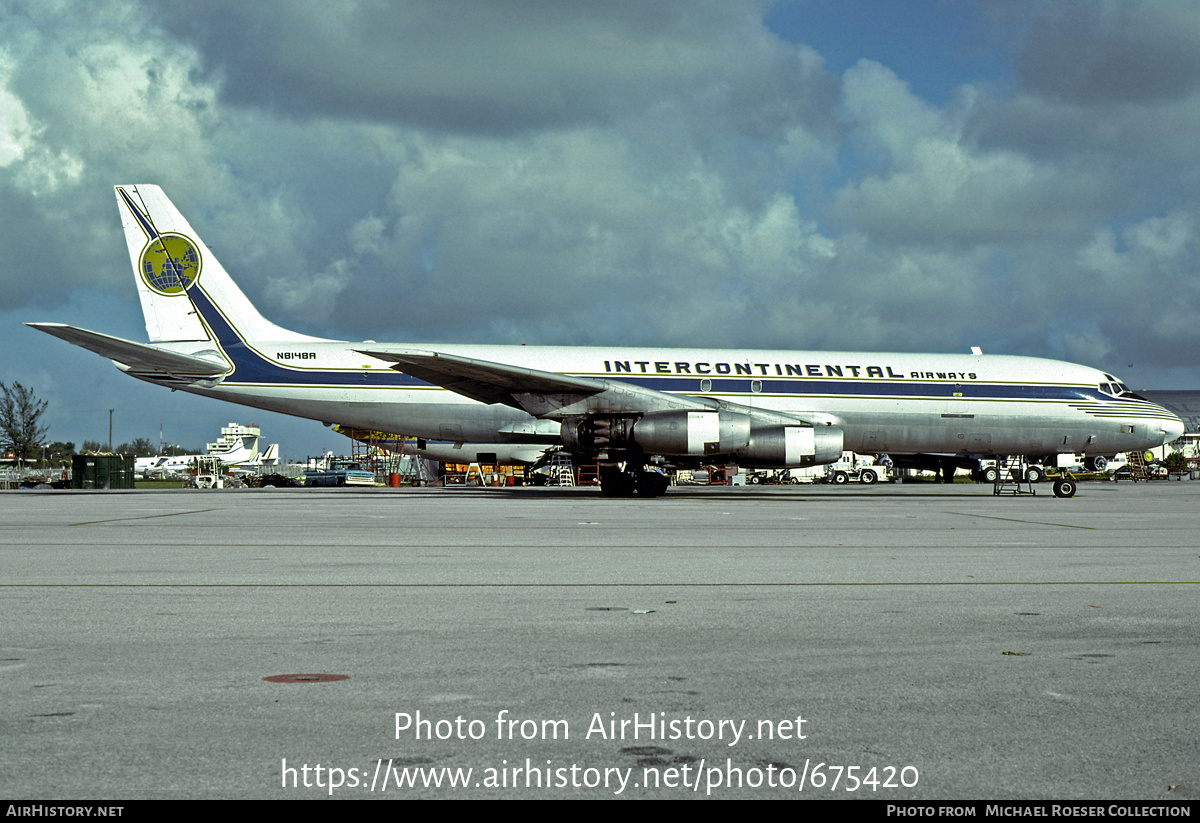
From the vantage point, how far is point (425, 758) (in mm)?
3535

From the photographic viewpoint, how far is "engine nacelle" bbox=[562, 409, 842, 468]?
961 inches

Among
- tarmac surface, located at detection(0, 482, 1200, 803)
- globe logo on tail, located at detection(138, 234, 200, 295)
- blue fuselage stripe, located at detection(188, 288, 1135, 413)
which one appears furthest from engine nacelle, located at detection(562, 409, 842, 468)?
tarmac surface, located at detection(0, 482, 1200, 803)

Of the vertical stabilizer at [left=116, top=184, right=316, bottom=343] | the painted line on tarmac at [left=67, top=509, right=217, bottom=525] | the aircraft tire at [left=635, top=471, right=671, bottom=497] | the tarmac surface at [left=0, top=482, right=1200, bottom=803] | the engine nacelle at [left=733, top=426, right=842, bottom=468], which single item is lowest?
the tarmac surface at [left=0, top=482, right=1200, bottom=803]

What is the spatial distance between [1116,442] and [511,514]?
2022cm

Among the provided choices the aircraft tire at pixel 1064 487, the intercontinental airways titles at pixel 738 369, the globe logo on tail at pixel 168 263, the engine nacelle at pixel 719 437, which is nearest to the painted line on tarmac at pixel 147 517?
the engine nacelle at pixel 719 437

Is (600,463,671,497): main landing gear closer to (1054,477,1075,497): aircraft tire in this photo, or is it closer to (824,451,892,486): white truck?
(1054,477,1075,497): aircraft tire

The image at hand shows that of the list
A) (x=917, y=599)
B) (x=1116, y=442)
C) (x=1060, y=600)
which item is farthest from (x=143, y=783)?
(x=1116, y=442)

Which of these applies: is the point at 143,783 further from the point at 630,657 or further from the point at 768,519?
the point at 768,519

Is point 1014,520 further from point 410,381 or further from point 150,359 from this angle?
point 150,359

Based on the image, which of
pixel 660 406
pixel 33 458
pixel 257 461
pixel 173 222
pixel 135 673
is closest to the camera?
pixel 135 673

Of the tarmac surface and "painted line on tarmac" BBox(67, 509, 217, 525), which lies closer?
the tarmac surface

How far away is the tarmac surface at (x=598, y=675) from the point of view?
133 inches

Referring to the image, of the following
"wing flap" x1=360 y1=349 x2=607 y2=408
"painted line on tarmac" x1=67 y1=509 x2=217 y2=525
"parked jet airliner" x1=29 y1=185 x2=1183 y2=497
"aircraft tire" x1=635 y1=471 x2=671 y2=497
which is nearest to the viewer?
"painted line on tarmac" x1=67 y1=509 x2=217 y2=525

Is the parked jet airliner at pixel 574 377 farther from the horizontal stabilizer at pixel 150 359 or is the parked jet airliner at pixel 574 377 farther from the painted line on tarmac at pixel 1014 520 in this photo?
the painted line on tarmac at pixel 1014 520
